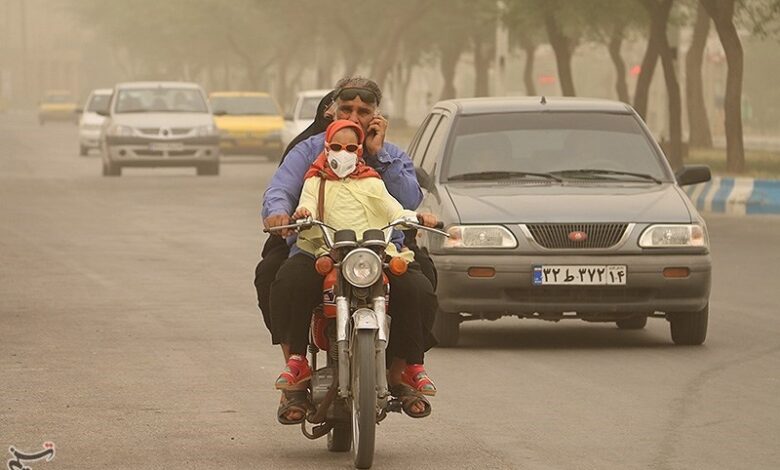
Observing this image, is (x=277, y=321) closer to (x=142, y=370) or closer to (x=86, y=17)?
(x=142, y=370)

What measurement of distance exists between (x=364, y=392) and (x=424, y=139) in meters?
6.86

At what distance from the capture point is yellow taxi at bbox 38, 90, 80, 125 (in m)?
103

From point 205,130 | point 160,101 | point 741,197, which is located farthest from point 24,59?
point 741,197

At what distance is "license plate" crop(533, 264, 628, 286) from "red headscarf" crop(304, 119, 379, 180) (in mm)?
4133

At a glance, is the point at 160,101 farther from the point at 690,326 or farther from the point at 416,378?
the point at 416,378

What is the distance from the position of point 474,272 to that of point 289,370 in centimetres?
410

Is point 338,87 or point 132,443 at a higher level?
point 338,87

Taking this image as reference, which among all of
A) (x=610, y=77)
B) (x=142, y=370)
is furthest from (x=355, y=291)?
(x=610, y=77)

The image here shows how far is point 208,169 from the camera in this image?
3869cm

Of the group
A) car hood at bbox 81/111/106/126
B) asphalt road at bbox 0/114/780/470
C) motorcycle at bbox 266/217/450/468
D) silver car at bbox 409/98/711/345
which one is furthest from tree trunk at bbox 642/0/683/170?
motorcycle at bbox 266/217/450/468

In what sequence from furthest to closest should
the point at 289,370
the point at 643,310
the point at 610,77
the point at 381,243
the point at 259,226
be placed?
the point at 610,77 → the point at 259,226 → the point at 643,310 → the point at 289,370 → the point at 381,243

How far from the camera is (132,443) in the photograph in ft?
28.6

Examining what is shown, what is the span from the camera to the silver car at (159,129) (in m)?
36.8

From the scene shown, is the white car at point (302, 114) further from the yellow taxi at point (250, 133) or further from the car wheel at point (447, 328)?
the car wheel at point (447, 328)
